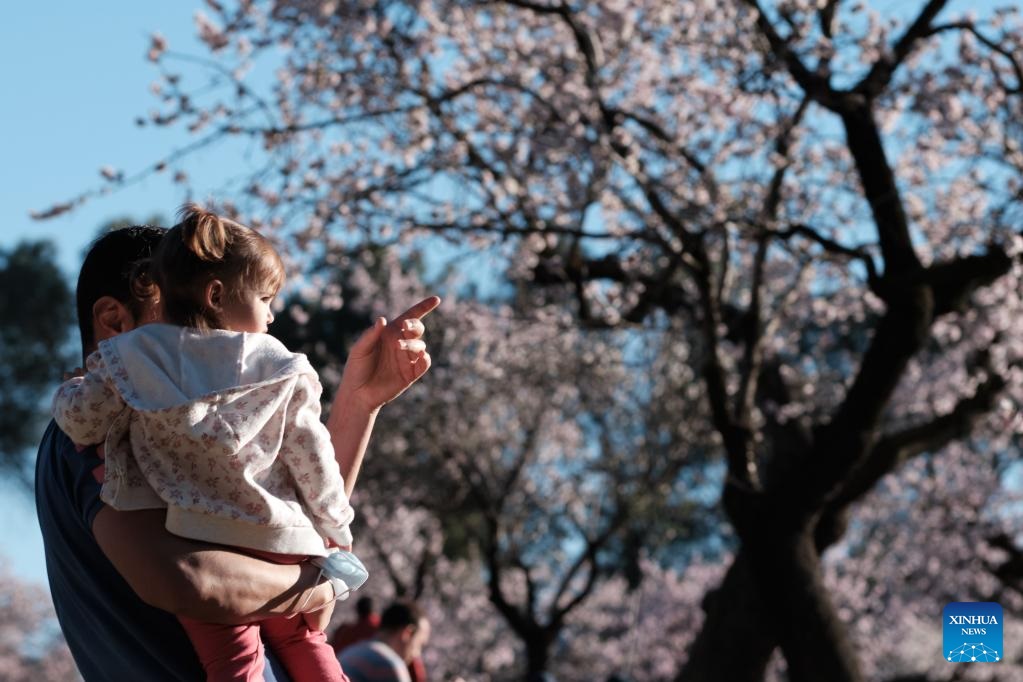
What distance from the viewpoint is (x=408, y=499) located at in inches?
627

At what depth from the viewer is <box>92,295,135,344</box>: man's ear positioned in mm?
1993

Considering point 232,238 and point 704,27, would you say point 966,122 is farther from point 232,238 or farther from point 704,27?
point 232,238

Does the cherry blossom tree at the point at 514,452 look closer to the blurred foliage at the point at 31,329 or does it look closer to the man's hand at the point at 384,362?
the man's hand at the point at 384,362

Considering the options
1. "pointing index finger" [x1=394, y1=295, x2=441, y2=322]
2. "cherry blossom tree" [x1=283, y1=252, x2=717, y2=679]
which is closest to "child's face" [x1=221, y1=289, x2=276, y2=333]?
"pointing index finger" [x1=394, y1=295, x2=441, y2=322]

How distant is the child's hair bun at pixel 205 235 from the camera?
5.97ft

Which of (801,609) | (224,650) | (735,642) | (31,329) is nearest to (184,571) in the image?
(224,650)

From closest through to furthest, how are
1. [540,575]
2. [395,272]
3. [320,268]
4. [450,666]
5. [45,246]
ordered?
[320,268] → [395,272] → [450,666] → [540,575] → [45,246]

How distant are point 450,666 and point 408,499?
344 cm

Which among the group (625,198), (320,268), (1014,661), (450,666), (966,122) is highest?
(966,122)

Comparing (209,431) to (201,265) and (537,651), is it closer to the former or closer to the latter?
(201,265)

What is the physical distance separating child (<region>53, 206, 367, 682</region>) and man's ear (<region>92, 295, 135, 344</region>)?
132mm

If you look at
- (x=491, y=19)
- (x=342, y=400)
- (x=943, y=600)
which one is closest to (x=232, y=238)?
(x=342, y=400)

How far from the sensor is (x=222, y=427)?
1.73m

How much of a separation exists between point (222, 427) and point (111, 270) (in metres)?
0.41
